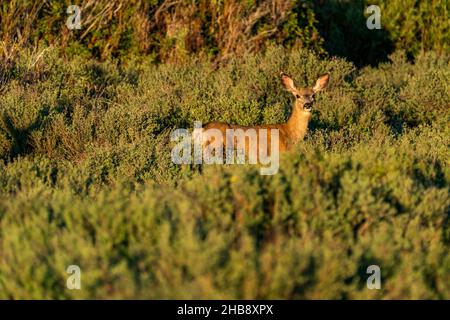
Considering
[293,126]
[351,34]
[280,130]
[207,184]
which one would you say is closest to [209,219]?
[207,184]

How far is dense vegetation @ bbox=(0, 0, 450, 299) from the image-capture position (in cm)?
493

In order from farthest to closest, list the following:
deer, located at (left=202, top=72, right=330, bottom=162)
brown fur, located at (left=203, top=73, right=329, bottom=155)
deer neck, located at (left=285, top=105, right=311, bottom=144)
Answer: deer neck, located at (left=285, top=105, right=311, bottom=144) → brown fur, located at (left=203, top=73, right=329, bottom=155) → deer, located at (left=202, top=72, right=330, bottom=162)

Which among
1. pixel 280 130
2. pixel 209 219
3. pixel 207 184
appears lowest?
pixel 209 219

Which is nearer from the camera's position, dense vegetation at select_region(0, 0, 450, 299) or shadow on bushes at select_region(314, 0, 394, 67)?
dense vegetation at select_region(0, 0, 450, 299)

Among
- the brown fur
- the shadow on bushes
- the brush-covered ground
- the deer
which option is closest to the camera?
the brush-covered ground

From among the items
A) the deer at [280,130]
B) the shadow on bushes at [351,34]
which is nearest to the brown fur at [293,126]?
the deer at [280,130]

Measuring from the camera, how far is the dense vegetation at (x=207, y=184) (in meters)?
4.93

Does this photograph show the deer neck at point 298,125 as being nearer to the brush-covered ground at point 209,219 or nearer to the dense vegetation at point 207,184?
the brush-covered ground at point 209,219

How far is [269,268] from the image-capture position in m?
4.80

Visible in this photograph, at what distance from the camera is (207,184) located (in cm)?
610

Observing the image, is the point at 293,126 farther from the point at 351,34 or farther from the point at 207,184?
the point at 351,34

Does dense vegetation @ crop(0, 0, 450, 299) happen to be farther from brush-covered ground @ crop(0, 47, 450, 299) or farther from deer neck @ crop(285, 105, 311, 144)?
deer neck @ crop(285, 105, 311, 144)

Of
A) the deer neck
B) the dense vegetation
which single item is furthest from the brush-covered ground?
the deer neck
